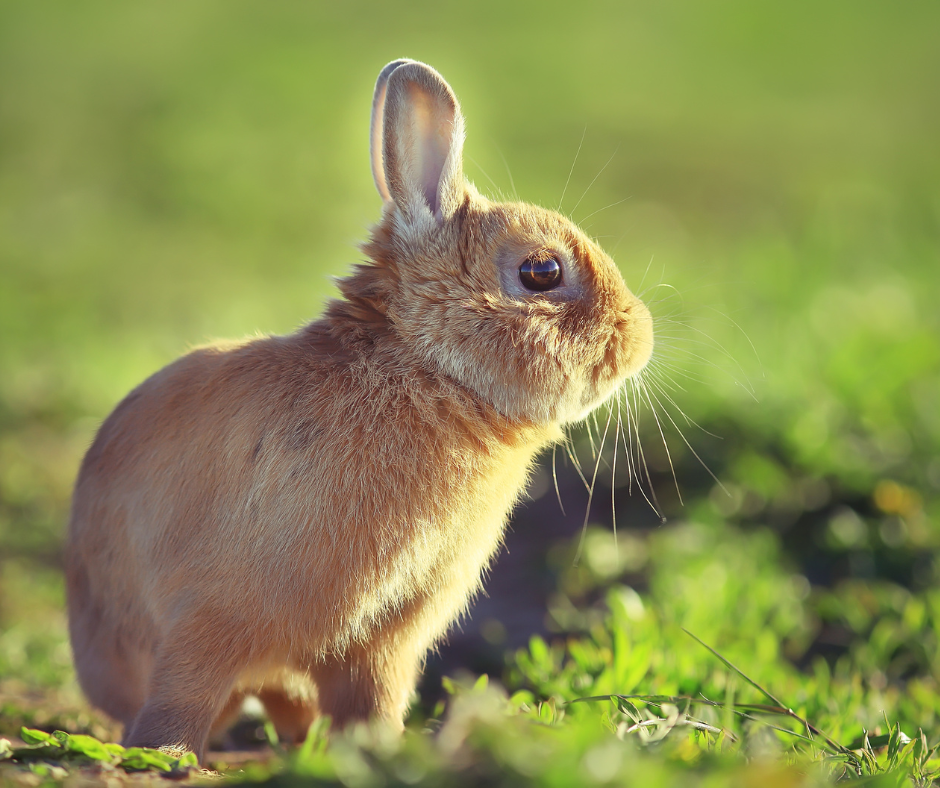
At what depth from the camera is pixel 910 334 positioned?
5555mm

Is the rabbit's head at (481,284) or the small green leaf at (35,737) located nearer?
the small green leaf at (35,737)

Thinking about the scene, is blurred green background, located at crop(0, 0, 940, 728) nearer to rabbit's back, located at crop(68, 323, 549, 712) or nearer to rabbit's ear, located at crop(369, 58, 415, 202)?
rabbit's ear, located at crop(369, 58, 415, 202)

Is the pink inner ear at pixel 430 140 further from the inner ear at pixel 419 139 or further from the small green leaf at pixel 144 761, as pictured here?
the small green leaf at pixel 144 761

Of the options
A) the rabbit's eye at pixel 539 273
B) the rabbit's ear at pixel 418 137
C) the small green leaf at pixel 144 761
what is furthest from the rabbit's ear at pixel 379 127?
the small green leaf at pixel 144 761

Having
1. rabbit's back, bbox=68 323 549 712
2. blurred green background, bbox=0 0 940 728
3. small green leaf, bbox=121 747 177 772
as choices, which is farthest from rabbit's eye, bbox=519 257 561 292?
small green leaf, bbox=121 747 177 772

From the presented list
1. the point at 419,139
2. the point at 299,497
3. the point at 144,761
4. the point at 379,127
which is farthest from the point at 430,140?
the point at 144,761

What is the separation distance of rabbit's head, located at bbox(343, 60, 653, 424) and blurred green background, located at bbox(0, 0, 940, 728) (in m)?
0.27

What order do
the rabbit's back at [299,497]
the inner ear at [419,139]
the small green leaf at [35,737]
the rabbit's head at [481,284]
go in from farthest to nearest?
the inner ear at [419,139] → the rabbit's head at [481,284] → the rabbit's back at [299,497] → the small green leaf at [35,737]

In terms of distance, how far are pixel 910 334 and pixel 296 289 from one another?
514 centimetres

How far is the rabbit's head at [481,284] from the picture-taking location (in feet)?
9.09

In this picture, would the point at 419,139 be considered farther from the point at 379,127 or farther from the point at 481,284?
the point at 481,284

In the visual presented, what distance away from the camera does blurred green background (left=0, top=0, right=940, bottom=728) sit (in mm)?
4461

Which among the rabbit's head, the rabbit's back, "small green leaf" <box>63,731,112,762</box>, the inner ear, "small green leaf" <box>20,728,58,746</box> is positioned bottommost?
"small green leaf" <box>20,728,58,746</box>

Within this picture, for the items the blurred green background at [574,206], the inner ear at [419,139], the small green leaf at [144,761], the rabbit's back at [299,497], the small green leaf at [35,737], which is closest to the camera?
the small green leaf at [144,761]
